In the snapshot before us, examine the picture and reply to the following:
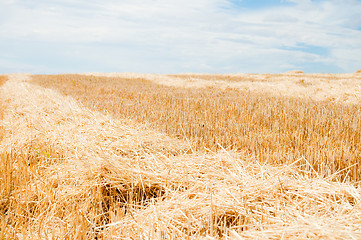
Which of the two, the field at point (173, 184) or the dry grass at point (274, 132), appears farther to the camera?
the dry grass at point (274, 132)

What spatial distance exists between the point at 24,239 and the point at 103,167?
A: 105cm

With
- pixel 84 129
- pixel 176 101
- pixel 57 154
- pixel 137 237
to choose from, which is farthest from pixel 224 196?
pixel 176 101

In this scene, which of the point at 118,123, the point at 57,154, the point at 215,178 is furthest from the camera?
the point at 118,123

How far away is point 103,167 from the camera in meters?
3.23

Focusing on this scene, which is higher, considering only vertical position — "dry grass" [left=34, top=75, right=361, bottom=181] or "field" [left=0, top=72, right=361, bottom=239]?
"dry grass" [left=34, top=75, right=361, bottom=181]

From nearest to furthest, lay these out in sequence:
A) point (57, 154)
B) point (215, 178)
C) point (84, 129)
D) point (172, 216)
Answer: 1. point (172, 216)
2. point (215, 178)
3. point (57, 154)
4. point (84, 129)

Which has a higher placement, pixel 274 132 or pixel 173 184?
pixel 274 132

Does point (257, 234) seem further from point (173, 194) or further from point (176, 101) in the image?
point (176, 101)

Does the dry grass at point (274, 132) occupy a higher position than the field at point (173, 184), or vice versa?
the dry grass at point (274, 132)

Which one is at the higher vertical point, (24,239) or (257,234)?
(257,234)

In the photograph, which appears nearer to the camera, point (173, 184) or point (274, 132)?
point (173, 184)

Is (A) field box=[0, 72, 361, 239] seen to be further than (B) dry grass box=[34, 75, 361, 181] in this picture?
No

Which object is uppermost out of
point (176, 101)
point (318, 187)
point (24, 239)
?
point (176, 101)

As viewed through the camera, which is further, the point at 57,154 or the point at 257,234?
the point at 57,154
